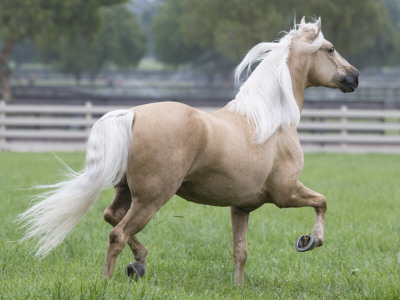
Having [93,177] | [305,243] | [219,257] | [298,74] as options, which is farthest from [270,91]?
[219,257]

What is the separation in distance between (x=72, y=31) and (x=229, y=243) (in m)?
30.7

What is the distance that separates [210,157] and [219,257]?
1.97m

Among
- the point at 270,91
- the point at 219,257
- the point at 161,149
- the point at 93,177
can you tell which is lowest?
the point at 219,257

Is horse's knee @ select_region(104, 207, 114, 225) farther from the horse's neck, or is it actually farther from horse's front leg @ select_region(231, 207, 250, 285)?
the horse's neck

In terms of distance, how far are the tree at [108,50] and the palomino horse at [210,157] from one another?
5951 centimetres

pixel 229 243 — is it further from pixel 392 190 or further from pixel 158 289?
pixel 392 190

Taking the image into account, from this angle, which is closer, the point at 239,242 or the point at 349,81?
the point at 239,242

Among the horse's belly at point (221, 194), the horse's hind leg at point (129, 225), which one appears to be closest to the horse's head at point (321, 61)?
the horse's belly at point (221, 194)

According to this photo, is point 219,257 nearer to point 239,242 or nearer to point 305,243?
point 239,242

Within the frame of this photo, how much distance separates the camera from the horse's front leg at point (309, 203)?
17.4 feet

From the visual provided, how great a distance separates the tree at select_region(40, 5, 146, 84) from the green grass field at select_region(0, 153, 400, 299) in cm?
5638

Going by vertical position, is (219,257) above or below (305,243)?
below

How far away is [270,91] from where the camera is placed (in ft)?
17.9

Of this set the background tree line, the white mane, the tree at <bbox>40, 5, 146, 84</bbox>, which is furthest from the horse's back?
the tree at <bbox>40, 5, 146, 84</bbox>
